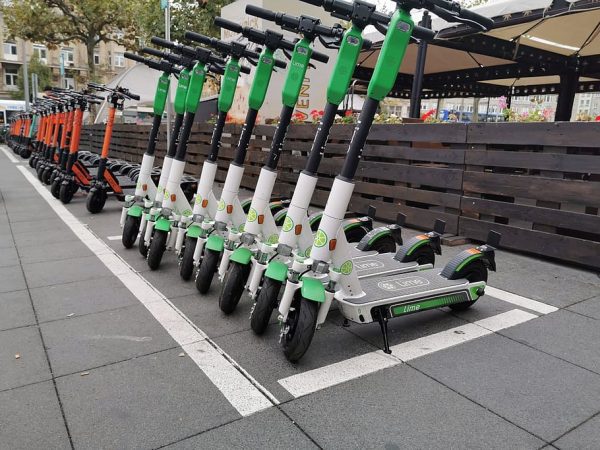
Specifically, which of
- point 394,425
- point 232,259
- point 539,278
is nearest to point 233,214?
point 232,259

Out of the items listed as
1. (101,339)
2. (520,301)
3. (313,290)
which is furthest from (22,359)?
(520,301)

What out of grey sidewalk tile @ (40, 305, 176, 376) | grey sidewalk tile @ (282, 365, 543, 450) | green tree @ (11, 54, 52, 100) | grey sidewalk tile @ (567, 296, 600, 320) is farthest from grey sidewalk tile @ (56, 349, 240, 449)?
green tree @ (11, 54, 52, 100)

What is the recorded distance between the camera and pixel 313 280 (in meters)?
2.96

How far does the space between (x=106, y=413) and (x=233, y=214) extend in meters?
2.07

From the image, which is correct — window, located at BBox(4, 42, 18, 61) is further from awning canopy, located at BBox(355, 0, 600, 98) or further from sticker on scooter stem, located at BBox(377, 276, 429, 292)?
sticker on scooter stem, located at BBox(377, 276, 429, 292)

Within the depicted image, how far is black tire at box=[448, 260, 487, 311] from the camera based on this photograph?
383 cm

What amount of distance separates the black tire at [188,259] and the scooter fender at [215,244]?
322mm

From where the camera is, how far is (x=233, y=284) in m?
3.59

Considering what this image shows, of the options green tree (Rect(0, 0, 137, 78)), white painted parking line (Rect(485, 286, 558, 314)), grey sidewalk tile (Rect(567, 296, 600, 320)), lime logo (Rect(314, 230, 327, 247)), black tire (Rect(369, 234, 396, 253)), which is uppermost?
green tree (Rect(0, 0, 137, 78))

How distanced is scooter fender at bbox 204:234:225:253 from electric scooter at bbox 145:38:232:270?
2.63 ft

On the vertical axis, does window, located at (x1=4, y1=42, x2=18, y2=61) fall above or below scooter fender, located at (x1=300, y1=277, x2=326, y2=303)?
above

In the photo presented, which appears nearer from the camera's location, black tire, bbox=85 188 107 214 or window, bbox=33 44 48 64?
black tire, bbox=85 188 107 214

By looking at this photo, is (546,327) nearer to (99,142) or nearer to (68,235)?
(68,235)

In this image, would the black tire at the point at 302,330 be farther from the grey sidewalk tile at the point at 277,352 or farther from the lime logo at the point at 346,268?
the lime logo at the point at 346,268
